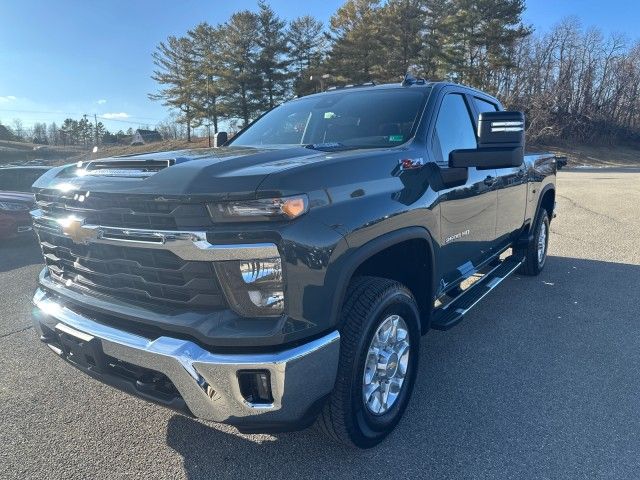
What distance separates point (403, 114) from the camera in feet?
10.7

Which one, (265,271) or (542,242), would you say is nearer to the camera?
(265,271)

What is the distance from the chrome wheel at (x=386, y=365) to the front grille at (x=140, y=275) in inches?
36.7

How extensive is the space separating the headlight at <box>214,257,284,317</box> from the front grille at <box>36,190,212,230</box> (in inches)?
8.7

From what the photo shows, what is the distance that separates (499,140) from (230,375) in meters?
2.01

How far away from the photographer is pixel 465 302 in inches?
141

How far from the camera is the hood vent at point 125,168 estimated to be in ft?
7.54

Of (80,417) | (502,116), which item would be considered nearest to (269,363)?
(80,417)

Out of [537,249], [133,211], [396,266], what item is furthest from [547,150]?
[133,211]

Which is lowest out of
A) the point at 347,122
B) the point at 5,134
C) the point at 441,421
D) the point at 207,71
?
the point at 441,421

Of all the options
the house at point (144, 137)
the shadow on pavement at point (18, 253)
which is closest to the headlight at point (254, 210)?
the shadow on pavement at point (18, 253)

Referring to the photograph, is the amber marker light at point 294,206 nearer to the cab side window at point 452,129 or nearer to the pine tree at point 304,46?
the cab side window at point 452,129

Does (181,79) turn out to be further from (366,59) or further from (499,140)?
(499,140)

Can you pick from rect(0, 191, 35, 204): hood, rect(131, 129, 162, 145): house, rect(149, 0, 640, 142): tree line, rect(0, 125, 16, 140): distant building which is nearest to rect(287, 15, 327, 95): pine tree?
rect(149, 0, 640, 142): tree line

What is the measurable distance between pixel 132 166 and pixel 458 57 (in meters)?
40.5
